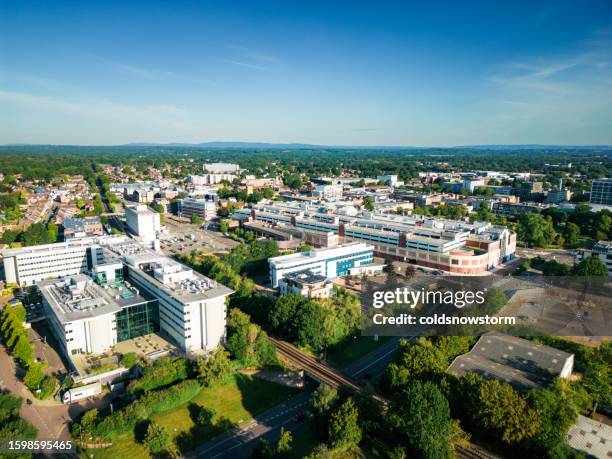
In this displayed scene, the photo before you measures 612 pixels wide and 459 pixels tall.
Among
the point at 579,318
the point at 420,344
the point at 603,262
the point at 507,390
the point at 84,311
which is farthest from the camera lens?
the point at 603,262

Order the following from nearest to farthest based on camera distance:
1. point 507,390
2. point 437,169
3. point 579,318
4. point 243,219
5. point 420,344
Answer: point 507,390, point 420,344, point 579,318, point 243,219, point 437,169

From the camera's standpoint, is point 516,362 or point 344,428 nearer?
point 344,428

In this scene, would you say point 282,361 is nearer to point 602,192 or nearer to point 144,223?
point 144,223

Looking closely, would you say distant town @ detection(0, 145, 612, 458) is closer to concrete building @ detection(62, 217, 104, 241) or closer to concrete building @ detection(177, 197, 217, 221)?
concrete building @ detection(62, 217, 104, 241)

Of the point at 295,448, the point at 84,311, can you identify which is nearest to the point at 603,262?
the point at 295,448

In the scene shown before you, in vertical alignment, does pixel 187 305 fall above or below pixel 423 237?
below

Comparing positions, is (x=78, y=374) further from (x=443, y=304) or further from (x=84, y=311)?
(x=443, y=304)

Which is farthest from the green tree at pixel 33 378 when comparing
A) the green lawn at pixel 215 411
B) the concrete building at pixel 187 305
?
the concrete building at pixel 187 305

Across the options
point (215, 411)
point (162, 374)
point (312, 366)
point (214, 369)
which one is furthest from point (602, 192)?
point (162, 374)

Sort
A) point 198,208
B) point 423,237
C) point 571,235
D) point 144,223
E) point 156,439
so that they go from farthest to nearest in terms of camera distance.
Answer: point 198,208 → point 144,223 → point 571,235 → point 423,237 → point 156,439
